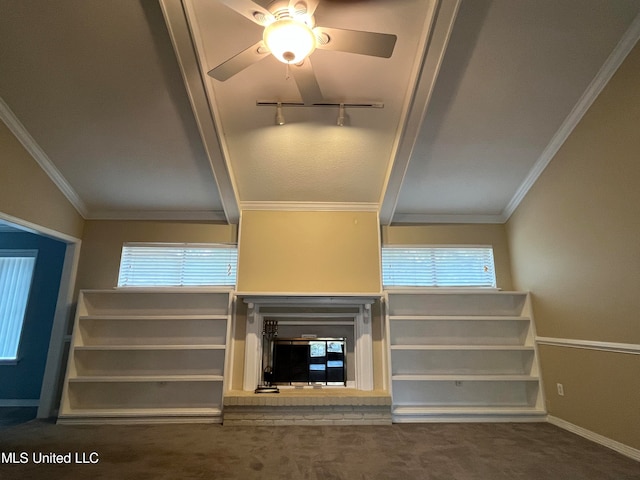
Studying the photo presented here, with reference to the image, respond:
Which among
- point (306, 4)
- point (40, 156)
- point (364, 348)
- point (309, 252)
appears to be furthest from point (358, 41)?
point (40, 156)

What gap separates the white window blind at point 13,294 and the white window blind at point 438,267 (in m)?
5.08

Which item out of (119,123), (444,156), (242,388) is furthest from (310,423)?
(119,123)

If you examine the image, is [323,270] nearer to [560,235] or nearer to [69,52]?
[560,235]

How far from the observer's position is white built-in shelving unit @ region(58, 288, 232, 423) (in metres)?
3.89

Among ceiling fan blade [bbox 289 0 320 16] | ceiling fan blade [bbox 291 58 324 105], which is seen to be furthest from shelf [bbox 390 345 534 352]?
ceiling fan blade [bbox 289 0 320 16]

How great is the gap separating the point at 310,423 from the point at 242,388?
934 millimetres

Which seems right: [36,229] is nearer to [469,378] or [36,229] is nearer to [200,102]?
[200,102]

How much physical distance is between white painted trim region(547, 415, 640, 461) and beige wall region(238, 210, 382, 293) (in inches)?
92.7

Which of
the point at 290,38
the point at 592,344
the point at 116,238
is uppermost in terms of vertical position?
the point at 290,38

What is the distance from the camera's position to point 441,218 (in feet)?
15.9

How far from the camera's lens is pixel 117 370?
4.11 metres

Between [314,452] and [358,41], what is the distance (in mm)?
3171

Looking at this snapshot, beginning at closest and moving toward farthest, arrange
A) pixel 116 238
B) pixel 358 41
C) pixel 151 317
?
pixel 358 41 → pixel 151 317 → pixel 116 238

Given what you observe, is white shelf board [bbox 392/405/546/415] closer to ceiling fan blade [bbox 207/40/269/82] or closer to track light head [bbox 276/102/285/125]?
track light head [bbox 276/102/285/125]
